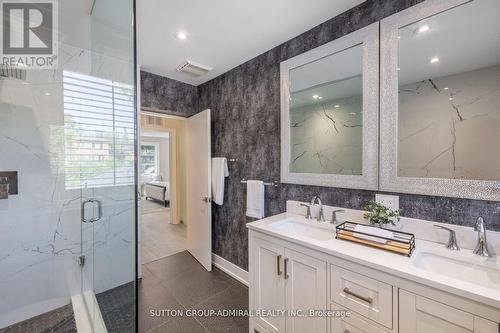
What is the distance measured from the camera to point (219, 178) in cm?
270

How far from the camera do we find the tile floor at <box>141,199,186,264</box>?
129 inches

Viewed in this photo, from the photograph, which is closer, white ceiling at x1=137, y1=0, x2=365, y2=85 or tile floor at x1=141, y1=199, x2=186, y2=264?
white ceiling at x1=137, y1=0, x2=365, y2=85

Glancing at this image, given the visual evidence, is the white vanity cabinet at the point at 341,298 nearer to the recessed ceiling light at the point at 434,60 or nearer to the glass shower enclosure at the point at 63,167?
the glass shower enclosure at the point at 63,167

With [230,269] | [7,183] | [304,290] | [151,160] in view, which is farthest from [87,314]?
[151,160]

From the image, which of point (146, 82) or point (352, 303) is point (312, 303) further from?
point (146, 82)

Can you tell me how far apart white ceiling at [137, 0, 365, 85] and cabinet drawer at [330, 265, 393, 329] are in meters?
1.81

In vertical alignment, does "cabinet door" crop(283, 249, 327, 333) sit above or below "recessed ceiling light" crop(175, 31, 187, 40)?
below

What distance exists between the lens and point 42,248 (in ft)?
6.31

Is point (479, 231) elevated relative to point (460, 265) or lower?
elevated

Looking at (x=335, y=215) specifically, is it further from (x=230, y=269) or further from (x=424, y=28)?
(x=230, y=269)

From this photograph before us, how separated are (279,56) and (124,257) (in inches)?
87.2

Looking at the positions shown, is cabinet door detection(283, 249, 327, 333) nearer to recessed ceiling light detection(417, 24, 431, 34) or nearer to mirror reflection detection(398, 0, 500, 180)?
mirror reflection detection(398, 0, 500, 180)

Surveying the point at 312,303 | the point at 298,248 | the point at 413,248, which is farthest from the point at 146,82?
the point at 413,248

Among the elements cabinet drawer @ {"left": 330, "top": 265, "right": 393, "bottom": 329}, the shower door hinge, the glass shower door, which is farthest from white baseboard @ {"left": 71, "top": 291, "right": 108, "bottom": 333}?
cabinet drawer @ {"left": 330, "top": 265, "right": 393, "bottom": 329}
